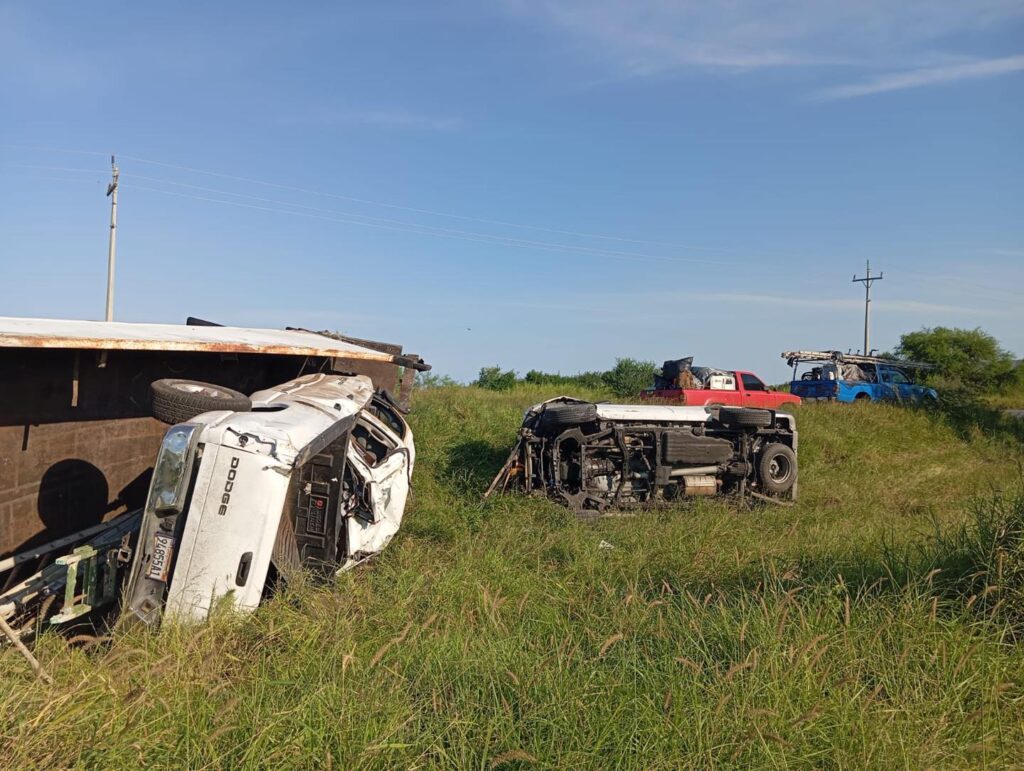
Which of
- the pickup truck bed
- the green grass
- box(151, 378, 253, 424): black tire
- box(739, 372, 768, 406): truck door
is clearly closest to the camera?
the green grass

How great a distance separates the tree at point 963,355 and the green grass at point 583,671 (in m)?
18.3

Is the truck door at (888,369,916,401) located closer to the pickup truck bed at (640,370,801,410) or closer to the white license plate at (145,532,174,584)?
the pickup truck bed at (640,370,801,410)

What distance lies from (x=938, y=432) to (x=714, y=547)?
13024 mm

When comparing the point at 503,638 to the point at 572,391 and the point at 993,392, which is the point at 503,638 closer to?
the point at 572,391

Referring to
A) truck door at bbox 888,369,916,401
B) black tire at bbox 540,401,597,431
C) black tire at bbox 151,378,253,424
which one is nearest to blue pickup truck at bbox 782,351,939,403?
truck door at bbox 888,369,916,401

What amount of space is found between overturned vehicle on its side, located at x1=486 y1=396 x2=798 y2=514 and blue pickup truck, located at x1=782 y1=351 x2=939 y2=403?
11.0 meters

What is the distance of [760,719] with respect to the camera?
10.2 ft

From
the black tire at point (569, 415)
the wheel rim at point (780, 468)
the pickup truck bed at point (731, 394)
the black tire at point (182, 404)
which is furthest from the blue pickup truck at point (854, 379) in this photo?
the black tire at point (182, 404)

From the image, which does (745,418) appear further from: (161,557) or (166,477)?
(161,557)

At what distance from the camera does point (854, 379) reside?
21.2 metres

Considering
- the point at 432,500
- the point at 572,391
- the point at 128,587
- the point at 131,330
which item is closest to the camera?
the point at 128,587

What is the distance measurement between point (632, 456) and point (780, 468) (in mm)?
2432

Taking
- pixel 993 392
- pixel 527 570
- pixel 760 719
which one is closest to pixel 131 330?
pixel 527 570

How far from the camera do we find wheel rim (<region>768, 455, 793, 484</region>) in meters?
10.8
